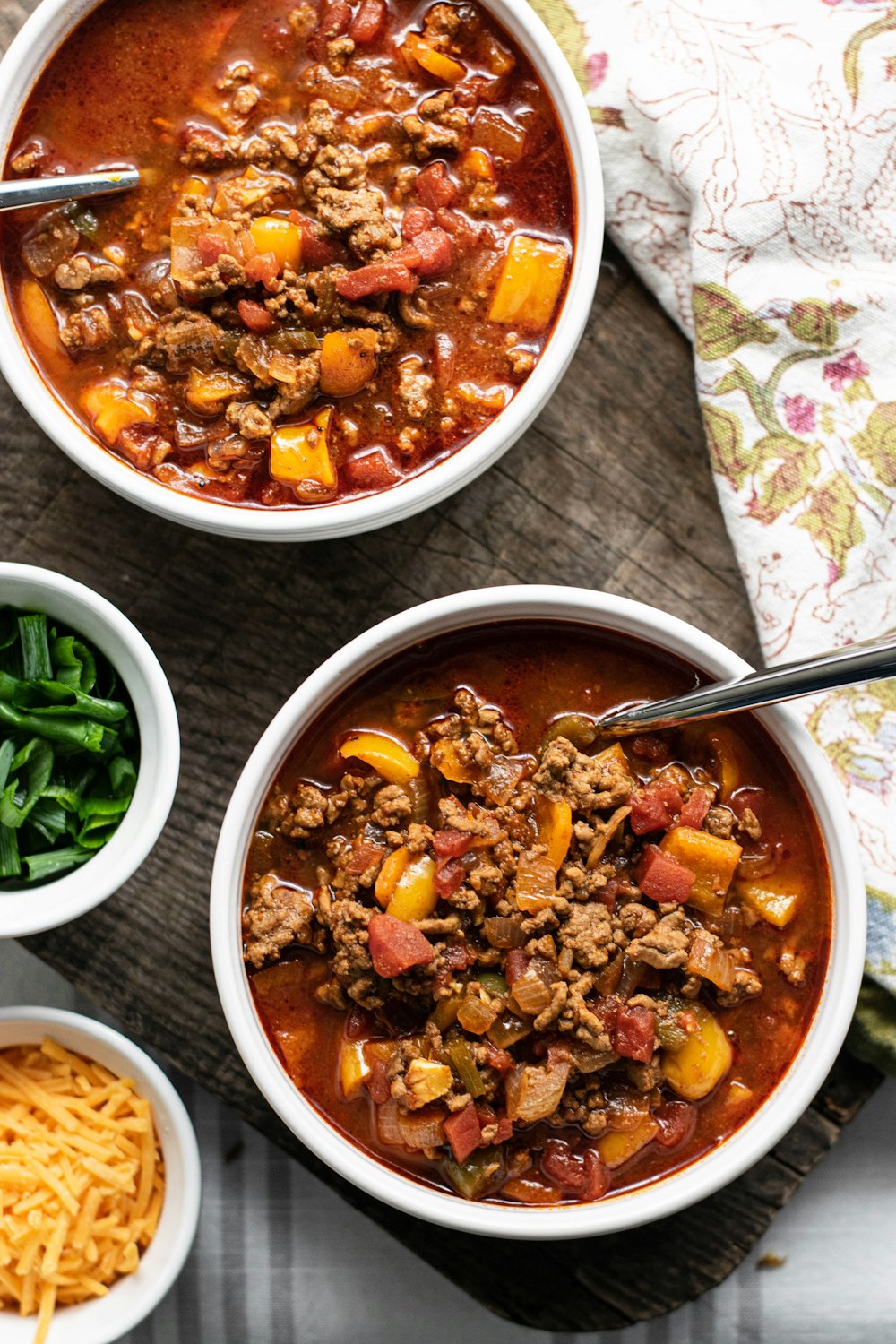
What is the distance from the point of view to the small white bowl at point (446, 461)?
8.93 feet

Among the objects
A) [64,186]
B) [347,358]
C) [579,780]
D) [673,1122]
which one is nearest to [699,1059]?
[673,1122]

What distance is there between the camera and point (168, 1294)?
3582 mm

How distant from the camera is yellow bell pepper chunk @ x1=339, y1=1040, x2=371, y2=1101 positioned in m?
2.70

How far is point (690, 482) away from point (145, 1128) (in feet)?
7.56

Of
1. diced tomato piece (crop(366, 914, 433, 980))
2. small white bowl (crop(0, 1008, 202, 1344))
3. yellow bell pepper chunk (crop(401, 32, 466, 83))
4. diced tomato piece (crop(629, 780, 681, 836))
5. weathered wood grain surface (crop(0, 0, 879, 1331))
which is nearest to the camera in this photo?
diced tomato piece (crop(366, 914, 433, 980))

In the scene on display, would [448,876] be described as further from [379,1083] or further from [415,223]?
[415,223]

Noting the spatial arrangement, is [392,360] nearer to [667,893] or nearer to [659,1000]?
[667,893]

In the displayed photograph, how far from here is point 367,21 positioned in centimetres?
278

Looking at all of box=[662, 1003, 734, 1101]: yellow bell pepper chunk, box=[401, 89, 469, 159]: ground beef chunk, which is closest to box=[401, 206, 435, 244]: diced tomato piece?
box=[401, 89, 469, 159]: ground beef chunk

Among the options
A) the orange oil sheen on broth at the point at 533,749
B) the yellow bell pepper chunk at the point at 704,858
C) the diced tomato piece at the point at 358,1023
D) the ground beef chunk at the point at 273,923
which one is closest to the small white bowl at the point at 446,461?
the orange oil sheen on broth at the point at 533,749

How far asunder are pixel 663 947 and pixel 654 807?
308 mm

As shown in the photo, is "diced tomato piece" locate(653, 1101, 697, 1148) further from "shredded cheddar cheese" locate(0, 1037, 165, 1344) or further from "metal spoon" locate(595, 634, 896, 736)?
"shredded cheddar cheese" locate(0, 1037, 165, 1344)

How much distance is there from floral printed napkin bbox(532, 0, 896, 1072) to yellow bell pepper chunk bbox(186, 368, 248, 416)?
3.90 feet

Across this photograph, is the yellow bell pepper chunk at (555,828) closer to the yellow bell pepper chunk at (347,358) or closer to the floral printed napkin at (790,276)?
the floral printed napkin at (790,276)
